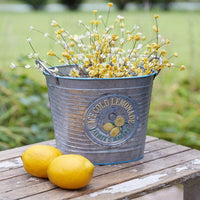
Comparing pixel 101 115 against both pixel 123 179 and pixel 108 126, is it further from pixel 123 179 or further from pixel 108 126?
pixel 123 179

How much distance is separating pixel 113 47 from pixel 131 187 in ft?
1.81

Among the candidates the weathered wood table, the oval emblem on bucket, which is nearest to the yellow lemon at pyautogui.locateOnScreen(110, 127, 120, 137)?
the oval emblem on bucket

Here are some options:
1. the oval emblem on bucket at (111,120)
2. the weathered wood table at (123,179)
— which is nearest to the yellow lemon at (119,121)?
the oval emblem on bucket at (111,120)

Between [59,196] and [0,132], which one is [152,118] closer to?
[0,132]

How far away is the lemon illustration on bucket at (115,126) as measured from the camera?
50.4 inches

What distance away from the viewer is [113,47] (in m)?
1.39

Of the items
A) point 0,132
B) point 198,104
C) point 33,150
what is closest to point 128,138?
point 33,150

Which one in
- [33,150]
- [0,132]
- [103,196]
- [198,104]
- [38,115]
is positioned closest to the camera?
[103,196]

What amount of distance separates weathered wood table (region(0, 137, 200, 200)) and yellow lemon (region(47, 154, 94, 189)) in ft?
0.11

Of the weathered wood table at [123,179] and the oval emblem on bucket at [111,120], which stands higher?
the oval emblem on bucket at [111,120]

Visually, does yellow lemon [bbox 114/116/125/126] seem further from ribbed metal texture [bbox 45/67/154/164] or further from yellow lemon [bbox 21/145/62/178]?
yellow lemon [bbox 21/145/62/178]

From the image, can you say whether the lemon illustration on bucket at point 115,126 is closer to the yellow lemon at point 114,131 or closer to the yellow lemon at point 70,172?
the yellow lemon at point 114,131

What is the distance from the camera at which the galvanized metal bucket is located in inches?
48.8

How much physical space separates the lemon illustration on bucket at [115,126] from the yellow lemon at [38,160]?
0.69ft
